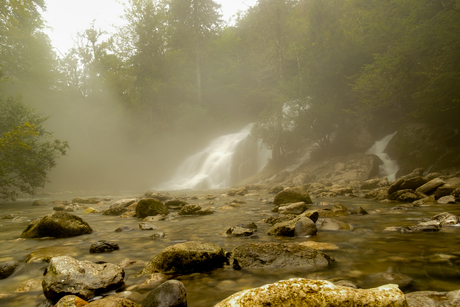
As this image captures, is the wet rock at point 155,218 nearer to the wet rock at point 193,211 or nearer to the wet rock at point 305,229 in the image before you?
the wet rock at point 193,211

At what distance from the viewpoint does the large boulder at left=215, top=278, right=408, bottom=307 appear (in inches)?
52.1

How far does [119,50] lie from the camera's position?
3438 cm

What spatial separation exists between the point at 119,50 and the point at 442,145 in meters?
35.1

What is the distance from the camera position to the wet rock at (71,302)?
1940 millimetres

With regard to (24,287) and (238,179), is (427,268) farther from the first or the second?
(238,179)

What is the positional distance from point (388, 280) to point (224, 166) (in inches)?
880

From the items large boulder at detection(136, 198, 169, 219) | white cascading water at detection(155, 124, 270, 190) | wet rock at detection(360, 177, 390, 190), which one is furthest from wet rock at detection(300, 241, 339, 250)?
white cascading water at detection(155, 124, 270, 190)

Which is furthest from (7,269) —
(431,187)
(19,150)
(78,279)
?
(19,150)

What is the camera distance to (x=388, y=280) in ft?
7.44

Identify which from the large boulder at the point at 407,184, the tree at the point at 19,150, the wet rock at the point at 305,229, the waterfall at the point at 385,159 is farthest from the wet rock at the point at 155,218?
the waterfall at the point at 385,159

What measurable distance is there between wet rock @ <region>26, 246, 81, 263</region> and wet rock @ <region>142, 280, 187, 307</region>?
2.30 meters

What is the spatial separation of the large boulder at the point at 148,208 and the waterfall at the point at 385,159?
12797mm

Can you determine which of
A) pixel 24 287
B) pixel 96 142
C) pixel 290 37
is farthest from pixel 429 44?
pixel 96 142

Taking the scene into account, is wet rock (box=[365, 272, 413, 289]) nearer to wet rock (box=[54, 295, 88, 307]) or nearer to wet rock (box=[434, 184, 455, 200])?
wet rock (box=[54, 295, 88, 307])
